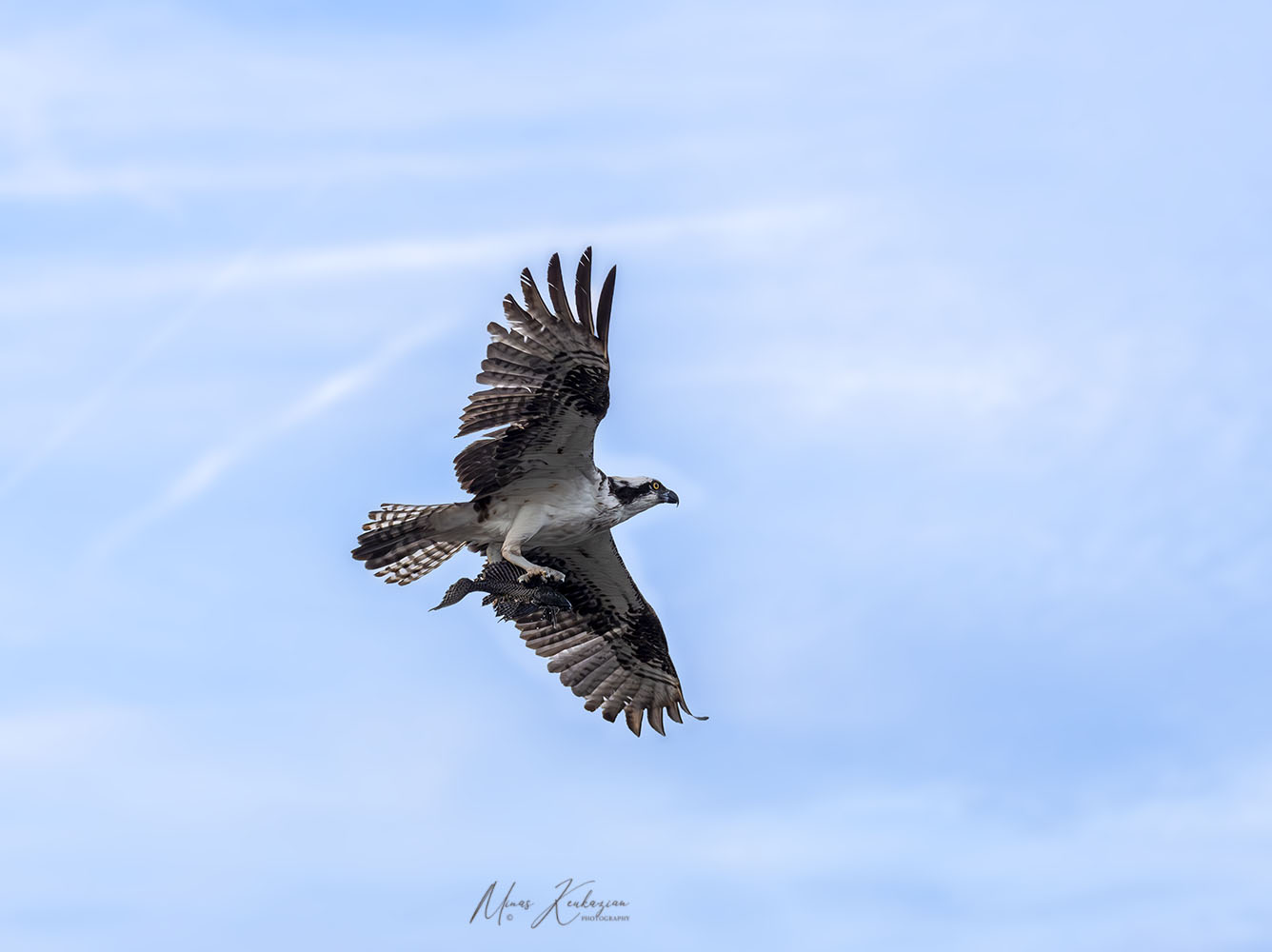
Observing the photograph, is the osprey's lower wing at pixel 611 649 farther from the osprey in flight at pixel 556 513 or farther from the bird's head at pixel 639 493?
the bird's head at pixel 639 493

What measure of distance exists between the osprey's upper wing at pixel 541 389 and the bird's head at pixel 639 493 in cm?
68

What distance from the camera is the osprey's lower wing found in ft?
66.9

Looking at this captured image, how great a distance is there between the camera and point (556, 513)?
59.9 feet

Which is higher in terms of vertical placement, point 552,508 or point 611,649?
point 611,649

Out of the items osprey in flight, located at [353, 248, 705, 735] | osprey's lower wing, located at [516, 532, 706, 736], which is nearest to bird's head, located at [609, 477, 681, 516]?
osprey in flight, located at [353, 248, 705, 735]

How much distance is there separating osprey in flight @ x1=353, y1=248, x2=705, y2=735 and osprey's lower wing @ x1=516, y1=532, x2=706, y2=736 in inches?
0.5

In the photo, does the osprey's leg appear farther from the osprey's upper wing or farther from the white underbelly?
the osprey's upper wing

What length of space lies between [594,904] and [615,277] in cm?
735

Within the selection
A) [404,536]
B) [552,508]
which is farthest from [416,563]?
[552,508]

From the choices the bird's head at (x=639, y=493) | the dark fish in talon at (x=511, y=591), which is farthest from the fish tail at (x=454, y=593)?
the bird's head at (x=639, y=493)

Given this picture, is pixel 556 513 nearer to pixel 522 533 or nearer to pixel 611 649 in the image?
pixel 522 533

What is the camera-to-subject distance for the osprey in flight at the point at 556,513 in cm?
1708

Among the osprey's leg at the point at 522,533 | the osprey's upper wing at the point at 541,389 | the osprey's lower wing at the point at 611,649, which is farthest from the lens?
the osprey's lower wing at the point at 611,649

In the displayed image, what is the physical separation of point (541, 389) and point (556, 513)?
162cm
